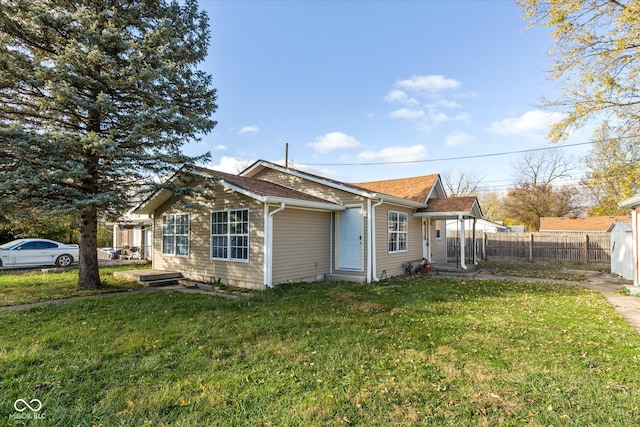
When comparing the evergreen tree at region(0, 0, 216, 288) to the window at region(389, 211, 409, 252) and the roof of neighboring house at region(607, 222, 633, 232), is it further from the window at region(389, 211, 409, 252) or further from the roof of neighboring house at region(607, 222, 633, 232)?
the roof of neighboring house at region(607, 222, 633, 232)

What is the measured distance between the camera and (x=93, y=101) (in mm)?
7777

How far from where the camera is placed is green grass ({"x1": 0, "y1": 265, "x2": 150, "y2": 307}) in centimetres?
797

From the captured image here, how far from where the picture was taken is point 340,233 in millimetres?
11398

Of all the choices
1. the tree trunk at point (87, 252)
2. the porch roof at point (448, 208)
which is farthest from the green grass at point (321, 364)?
the porch roof at point (448, 208)

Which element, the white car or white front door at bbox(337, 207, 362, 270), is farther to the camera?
the white car

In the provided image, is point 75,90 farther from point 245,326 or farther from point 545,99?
point 545,99

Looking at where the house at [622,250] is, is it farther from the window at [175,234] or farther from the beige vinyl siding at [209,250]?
the window at [175,234]

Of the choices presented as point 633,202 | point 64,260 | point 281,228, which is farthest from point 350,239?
point 64,260

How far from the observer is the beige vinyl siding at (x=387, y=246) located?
441 inches

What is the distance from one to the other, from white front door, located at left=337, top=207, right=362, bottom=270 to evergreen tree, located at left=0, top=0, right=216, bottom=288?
510cm

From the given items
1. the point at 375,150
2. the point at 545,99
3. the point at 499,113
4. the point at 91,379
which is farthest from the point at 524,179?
the point at 91,379

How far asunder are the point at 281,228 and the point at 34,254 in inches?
481
